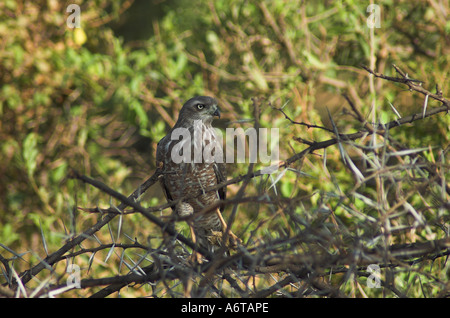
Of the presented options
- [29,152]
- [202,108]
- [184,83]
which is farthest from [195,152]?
[29,152]

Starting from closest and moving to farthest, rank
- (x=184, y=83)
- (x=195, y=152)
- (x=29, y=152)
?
(x=195, y=152) < (x=29, y=152) < (x=184, y=83)

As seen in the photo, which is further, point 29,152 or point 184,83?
point 184,83

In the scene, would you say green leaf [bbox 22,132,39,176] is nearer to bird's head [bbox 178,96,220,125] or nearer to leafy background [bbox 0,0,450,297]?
leafy background [bbox 0,0,450,297]

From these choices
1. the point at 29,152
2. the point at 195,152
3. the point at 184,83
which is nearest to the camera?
the point at 195,152

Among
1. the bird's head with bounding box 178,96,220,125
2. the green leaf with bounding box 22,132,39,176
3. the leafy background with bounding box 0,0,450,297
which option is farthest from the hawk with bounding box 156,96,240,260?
the green leaf with bounding box 22,132,39,176

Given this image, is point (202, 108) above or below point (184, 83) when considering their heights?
below

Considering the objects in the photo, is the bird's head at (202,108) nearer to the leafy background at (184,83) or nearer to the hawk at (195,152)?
the hawk at (195,152)

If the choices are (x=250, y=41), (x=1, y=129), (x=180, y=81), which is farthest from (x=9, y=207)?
(x=250, y=41)

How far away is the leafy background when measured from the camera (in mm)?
4168

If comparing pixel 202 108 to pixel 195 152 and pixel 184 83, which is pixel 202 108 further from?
pixel 184 83

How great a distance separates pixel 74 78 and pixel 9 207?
Answer: 1488mm

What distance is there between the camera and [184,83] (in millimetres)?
4914
